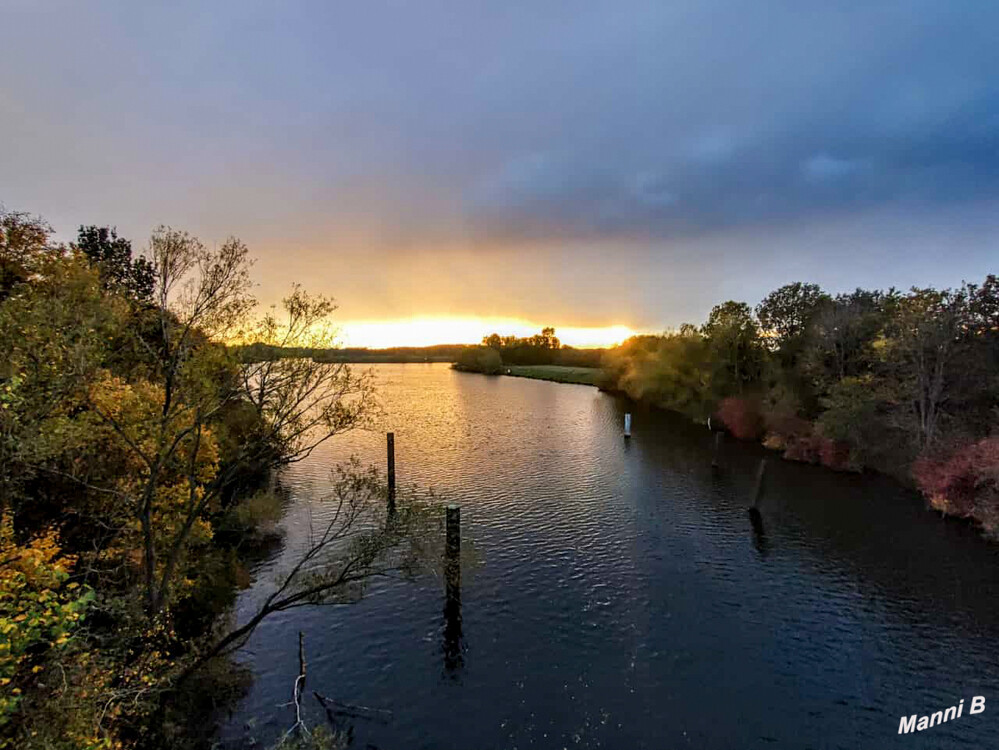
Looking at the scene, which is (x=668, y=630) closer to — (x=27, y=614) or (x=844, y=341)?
(x=27, y=614)

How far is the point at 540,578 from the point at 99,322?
759 inches

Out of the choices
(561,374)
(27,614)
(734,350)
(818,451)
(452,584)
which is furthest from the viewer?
(561,374)

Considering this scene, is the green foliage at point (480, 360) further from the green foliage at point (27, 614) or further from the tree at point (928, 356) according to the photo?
the green foliage at point (27, 614)

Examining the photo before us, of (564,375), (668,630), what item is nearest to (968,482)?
(668,630)

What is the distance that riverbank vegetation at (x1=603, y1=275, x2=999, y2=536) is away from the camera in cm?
3042

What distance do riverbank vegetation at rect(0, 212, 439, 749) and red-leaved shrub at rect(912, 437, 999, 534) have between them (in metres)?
30.2

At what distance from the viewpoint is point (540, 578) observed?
22.6m

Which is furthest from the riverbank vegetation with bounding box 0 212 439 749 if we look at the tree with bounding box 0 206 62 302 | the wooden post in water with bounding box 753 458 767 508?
the wooden post in water with bounding box 753 458 767 508

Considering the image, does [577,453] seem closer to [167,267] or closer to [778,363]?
[778,363]

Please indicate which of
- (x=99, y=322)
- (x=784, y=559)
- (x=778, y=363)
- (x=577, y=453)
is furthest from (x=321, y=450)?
(x=778, y=363)

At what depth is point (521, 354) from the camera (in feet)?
569

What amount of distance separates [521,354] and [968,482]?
147 meters

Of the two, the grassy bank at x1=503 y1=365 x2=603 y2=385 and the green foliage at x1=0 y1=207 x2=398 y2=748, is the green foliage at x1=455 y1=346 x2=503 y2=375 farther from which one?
the green foliage at x1=0 y1=207 x2=398 y2=748

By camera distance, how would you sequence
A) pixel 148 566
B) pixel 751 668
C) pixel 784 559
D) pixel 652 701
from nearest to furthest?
pixel 148 566, pixel 652 701, pixel 751 668, pixel 784 559
